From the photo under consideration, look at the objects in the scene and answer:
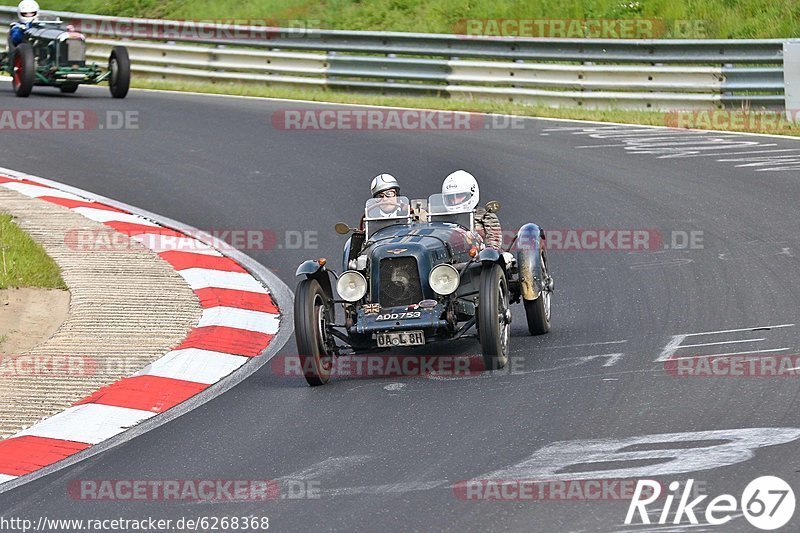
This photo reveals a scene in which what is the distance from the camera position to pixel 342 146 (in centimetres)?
1702

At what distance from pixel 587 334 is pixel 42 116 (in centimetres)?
1146

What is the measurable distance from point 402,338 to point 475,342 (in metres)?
1.08

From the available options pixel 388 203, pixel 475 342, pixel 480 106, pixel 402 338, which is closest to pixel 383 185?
pixel 388 203

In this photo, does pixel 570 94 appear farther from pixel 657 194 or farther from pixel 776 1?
pixel 657 194

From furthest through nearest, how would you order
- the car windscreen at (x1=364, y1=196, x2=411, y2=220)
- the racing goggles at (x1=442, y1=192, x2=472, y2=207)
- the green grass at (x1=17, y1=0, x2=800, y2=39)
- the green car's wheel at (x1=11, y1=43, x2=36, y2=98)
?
the green grass at (x1=17, y1=0, x2=800, y2=39) → the green car's wheel at (x1=11, y1=43, x2=36, y2=98) → the racing goggles at (x1=442, y1=192, x2=472, y2=207) → the car windscreen at (x1=364, y1=196, x2=411, y2=220)

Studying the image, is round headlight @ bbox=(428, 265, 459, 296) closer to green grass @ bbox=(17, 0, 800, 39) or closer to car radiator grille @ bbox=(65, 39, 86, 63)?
car radiator grille @ bbox=(65, 39, 86, 63)

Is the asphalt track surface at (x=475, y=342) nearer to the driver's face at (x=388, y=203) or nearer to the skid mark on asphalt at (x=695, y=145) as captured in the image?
the skid mark on asphalt at (x=695, y=145)

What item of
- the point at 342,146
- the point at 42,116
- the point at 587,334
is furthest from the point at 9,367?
the point at 42,116

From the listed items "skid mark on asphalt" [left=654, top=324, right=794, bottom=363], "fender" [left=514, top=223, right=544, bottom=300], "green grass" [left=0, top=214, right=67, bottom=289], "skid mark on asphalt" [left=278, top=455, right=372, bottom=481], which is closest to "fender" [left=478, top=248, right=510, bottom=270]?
"fender" [left=514, top=223, right=544, bottom=300]

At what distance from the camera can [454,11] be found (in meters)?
24.2

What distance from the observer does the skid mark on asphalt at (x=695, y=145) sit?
15273 mm

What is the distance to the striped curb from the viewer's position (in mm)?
7508

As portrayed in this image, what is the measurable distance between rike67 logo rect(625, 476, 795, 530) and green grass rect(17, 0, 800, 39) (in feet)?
53.1

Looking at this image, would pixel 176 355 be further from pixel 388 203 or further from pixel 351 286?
pixel 388 203
